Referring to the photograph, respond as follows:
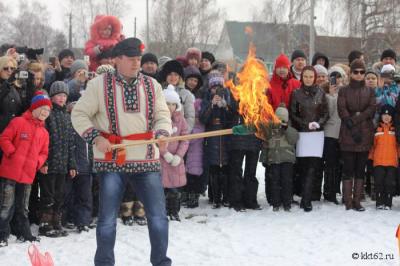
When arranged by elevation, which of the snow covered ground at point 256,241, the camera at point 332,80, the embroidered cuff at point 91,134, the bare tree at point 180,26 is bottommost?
the snow covered ground at point 256,241

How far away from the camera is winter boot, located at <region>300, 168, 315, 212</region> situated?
25.2ft

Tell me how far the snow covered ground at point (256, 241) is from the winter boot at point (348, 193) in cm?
16

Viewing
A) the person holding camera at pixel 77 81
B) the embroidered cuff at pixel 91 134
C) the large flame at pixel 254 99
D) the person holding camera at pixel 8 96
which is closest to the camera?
the embroidered cuff at pixel 91 134

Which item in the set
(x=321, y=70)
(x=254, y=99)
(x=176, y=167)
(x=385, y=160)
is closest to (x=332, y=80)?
(x=321, y=70)

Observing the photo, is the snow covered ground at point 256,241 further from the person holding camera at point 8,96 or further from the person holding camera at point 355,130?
the person holding camera at point 8,96

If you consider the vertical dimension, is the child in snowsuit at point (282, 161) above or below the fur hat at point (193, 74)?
below

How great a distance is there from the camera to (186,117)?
25.0ft

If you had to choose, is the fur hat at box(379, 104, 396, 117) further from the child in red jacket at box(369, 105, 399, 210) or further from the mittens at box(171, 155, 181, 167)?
the mittens at box(171, 155, 181, 167)

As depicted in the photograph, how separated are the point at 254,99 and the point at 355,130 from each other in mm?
2930

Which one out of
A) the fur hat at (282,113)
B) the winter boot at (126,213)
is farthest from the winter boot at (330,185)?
the winter boot at (126,213)

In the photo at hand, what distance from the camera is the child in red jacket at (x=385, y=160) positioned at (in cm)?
765

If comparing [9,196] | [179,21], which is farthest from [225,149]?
[179,21]

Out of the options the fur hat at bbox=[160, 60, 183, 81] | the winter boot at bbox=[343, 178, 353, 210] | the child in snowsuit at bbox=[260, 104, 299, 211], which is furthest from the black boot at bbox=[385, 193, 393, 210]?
the fur hat at bbox=[160, 60, 183, 81]

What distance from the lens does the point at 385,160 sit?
302 inches
